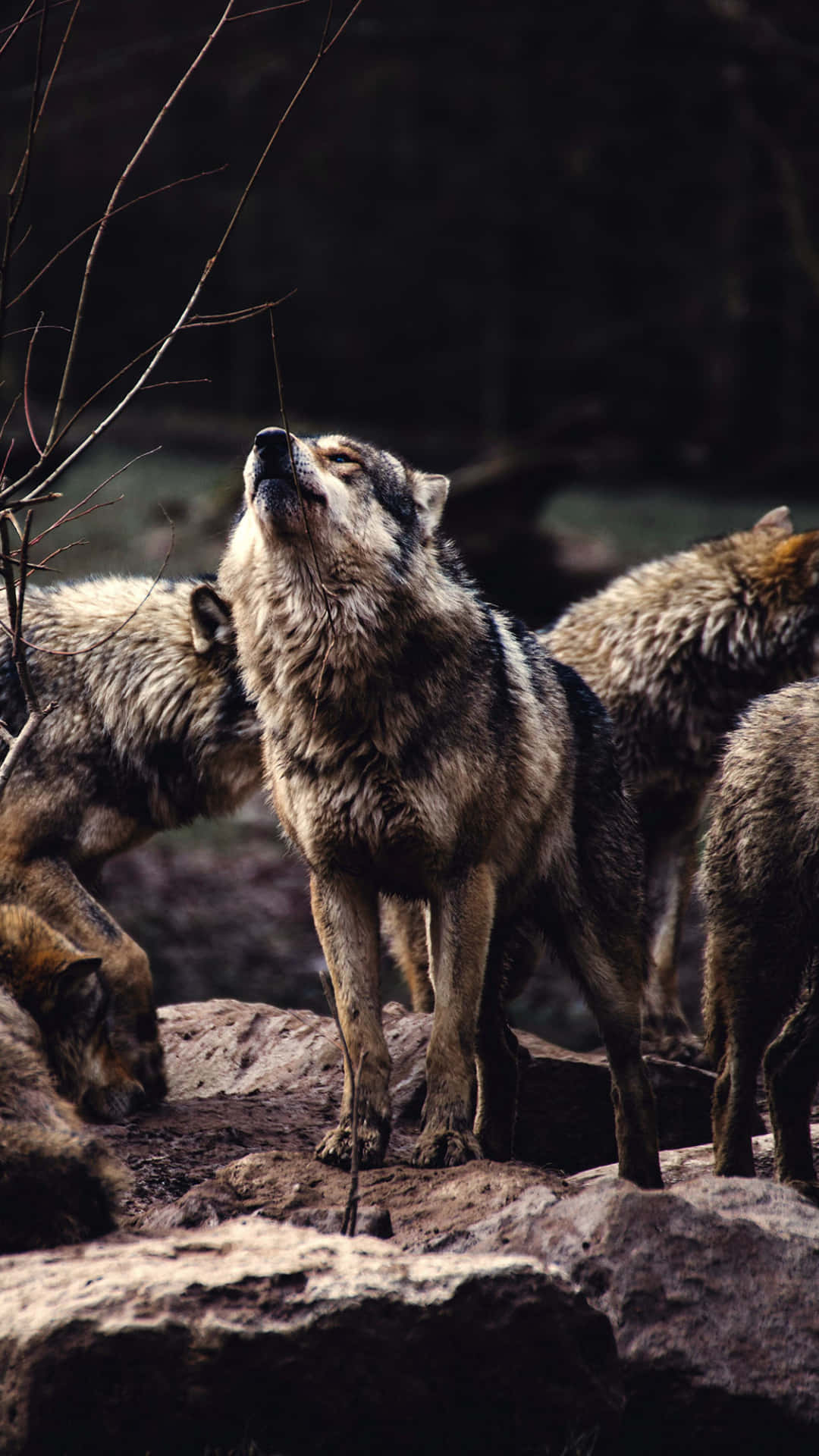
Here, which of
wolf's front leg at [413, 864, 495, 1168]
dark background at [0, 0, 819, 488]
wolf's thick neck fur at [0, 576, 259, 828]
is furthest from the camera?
dark background at [0, 0, 819, 488]

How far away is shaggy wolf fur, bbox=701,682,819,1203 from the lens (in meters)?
4.73

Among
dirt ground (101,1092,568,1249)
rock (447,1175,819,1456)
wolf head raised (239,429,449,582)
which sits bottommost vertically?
rock (447,1175,819,1456)

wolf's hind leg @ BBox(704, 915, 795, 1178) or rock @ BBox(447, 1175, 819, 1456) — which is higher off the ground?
wolf's hind leg @ BBox(704, 915, 795, 1178)

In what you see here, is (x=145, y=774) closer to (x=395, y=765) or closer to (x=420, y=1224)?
(x=395, y=765)

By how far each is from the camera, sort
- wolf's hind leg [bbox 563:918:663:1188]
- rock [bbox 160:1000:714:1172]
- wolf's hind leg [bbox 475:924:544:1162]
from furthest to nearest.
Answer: rock [bbox 160:1000:714:1172] < wolf's hind leg [bbox 475:924:544:1162] < wolf's hind leg [bbox 563:918:663:1188]

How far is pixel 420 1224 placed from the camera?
12.7 feet

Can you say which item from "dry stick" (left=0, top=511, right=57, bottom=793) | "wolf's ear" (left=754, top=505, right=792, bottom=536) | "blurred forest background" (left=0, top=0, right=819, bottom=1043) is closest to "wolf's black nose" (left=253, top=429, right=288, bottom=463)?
"dry stick" (left=0, top=511, right=57, bottom=793)

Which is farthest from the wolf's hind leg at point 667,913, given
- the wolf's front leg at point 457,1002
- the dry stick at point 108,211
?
the dry stick at point 108,211

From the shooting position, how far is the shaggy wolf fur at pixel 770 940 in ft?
15.5

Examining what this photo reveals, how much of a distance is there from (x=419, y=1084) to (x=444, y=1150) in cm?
160

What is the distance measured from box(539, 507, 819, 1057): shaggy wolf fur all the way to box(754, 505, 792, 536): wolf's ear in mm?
413

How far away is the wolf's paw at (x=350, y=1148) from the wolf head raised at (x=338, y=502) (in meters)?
1.92

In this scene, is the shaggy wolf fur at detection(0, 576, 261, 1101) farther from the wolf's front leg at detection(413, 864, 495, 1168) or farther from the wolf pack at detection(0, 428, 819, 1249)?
the wolf's front leg at detection(413, 864, 495, 1168)

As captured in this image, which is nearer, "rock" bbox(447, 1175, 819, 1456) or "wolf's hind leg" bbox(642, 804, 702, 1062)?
"rock" bbox(447, 1175, 819, 1456)
